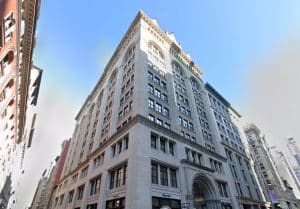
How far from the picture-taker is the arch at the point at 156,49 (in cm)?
4012

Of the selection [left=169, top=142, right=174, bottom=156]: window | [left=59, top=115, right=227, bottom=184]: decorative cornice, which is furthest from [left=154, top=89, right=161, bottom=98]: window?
[left=169, top=142, right=174, bottom=156]: window

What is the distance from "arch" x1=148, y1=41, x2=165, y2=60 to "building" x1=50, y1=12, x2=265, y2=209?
23 cm

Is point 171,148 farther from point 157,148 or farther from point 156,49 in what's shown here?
point 156,49

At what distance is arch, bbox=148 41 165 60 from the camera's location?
4012 cm

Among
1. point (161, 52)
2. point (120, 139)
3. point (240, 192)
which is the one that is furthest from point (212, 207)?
point (161, 52)

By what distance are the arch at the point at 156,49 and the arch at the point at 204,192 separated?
1029 inches

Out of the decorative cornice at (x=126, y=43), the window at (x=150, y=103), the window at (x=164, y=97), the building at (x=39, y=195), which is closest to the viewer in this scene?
the window at (x=150, y=103)

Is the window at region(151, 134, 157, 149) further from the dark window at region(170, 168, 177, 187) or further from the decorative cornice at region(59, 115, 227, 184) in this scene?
the dark window at region(170, 168, 177, 187)

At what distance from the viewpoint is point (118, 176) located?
23.5 meters

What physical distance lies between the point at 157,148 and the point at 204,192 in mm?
11724

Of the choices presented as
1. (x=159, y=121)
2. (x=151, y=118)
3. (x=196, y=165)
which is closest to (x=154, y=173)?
(x=151, y=118)

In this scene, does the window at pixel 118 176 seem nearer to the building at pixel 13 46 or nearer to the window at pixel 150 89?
the window at pixel 150 89

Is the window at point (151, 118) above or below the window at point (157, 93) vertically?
below

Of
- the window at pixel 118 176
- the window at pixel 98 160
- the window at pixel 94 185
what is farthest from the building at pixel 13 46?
the window at pixel 118 176
